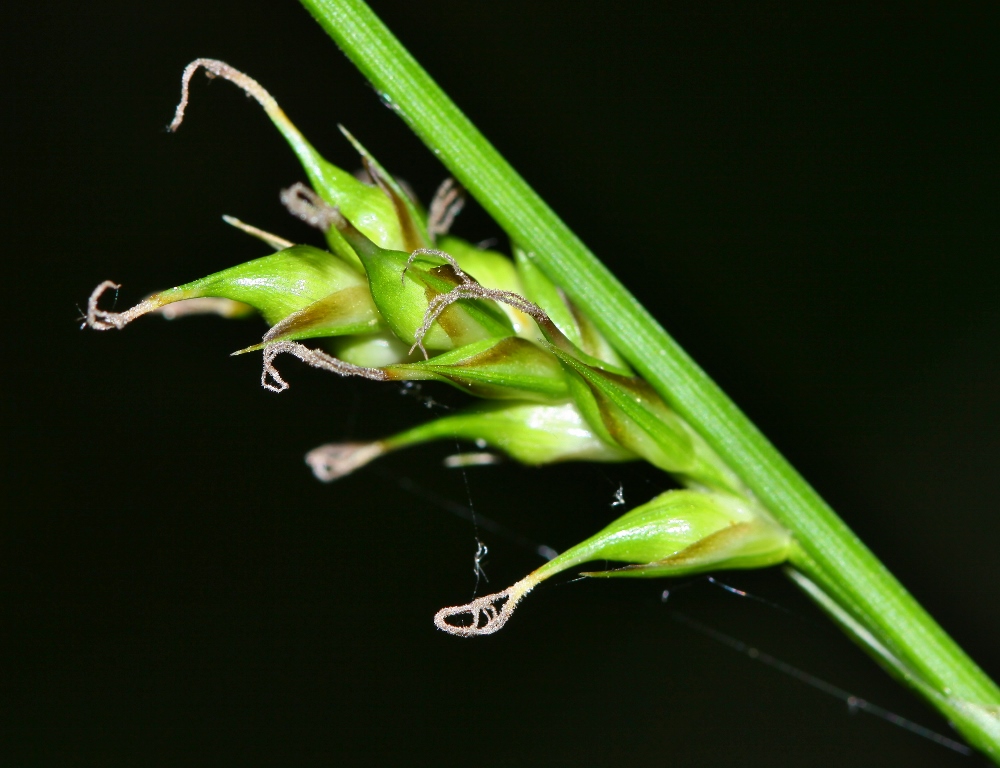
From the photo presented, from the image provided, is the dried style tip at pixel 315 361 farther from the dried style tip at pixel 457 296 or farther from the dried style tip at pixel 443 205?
the dried style tip at pixel 443 205

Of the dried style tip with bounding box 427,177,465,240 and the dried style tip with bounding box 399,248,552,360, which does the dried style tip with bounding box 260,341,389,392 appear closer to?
the dried style tip with bounding box 399,248,552,360

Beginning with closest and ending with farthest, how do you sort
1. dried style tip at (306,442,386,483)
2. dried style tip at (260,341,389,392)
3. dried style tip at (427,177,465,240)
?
1. dried style tip at (260,341,389,392)
2. dried style tip at (427,177,465,240)
3. dried style tip at (306,442,386,483)

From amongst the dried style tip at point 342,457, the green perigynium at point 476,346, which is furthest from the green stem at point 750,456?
the dried style tip at point 342,457

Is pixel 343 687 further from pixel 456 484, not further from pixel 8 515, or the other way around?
pixel 8 515

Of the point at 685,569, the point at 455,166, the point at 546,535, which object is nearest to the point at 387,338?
the point at 455,166

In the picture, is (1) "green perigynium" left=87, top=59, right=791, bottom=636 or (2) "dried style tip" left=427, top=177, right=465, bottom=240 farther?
(2) "dried style tip" left=427, top=177, right=465, bottom=240

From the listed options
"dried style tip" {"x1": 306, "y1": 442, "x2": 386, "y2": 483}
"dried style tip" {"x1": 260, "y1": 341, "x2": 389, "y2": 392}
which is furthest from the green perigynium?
"dried style tip" {"x1": 306, "y1": 442, "x2": 386, "y2": 483}

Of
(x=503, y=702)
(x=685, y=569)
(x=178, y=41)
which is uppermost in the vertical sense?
(x=178, y=41)
